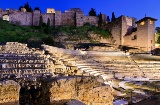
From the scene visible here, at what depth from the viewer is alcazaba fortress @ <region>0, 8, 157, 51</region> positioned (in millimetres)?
35688

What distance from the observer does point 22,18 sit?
44469mm

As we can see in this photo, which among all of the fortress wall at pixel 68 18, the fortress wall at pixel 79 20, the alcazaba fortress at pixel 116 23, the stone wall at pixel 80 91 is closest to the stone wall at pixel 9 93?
the stone wall at pixel 80 91

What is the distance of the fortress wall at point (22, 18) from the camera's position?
43866 millimetres

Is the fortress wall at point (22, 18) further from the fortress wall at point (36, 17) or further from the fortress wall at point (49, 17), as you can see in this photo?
the fortress wall at point (49, 17)

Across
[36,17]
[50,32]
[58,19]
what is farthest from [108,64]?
[36,17]

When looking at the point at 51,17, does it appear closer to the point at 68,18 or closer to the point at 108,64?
the point at 68,18

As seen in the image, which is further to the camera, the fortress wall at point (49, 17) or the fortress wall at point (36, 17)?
the fortress wall at point (49, 17)

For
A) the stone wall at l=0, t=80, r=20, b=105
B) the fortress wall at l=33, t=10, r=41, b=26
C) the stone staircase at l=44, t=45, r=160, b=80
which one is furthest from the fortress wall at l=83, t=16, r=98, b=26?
the stone wall at l=0, t=80, r=20, b=105

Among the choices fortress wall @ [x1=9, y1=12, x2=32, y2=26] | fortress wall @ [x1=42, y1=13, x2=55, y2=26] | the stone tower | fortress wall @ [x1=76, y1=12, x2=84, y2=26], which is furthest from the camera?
fortress wall @ [x1=76, y1=12, x2=84, y2=26]

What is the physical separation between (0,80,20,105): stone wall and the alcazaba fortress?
31551 millimetres

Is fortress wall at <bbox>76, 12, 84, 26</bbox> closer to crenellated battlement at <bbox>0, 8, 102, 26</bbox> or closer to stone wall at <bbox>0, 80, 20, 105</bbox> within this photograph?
crenellated battlement at <bbox>0, 8, 102, 26</bbox>

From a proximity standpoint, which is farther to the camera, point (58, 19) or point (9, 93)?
point (58, 19)

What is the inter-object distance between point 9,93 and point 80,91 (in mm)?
2313

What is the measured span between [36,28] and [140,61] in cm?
2355
